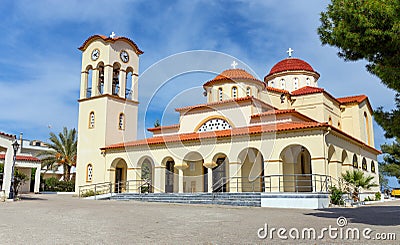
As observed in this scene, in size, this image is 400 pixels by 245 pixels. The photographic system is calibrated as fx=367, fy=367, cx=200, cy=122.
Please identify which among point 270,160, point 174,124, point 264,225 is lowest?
point 264,225

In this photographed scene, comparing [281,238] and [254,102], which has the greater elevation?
[254,102]

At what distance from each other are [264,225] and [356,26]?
507 centimetres

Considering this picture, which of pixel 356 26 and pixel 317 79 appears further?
pixel 317 79

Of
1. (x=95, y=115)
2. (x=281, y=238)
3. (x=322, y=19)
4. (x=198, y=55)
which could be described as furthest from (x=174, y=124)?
(x=281, y=238)

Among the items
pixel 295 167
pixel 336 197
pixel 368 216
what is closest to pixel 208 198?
pixel 336 197

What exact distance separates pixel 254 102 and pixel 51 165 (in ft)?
77.2

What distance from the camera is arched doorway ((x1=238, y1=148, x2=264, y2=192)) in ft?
66.5

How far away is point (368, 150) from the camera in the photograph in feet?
81.7

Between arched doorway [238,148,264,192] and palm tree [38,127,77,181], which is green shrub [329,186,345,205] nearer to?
arched doorway [238,148,264,192]

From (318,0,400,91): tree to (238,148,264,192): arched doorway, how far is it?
11.2m

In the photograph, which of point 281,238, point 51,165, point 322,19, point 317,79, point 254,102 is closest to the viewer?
point 281,238

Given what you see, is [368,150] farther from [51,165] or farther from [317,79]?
[51,165]

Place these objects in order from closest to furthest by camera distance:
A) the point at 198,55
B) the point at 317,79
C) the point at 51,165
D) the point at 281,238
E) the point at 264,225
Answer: the point at 281,238
the point at 264,225
the point at 198,55
the point at 317,79
the point at 51,165

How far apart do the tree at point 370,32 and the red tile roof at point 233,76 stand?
14.9 m
